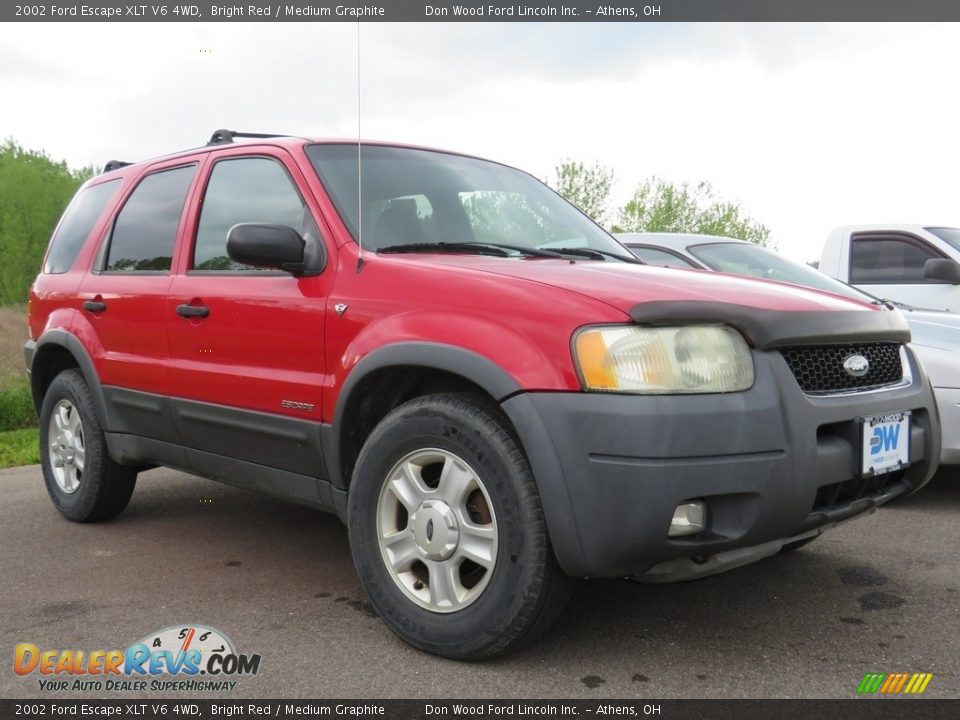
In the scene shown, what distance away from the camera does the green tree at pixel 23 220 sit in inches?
1957

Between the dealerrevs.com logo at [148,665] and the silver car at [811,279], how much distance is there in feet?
8.56

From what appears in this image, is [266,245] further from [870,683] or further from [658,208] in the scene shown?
[658,208]

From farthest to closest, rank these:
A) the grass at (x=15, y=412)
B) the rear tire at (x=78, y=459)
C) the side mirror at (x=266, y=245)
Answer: the grass at (x=15, y=412) → the rear tire at (x=78, y=459) → the side mirror at (x=266, y=245)

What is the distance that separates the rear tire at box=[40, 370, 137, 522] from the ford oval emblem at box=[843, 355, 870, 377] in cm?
344

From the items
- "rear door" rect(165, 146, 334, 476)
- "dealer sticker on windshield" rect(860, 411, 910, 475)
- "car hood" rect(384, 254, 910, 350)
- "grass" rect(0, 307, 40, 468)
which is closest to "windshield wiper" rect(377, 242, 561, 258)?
"car hood" rect(384, 254, 910, 350)

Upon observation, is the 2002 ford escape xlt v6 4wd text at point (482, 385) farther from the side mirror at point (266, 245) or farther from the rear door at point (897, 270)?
the rear door at point (897, 270)

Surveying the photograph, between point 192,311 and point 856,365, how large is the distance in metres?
2.55

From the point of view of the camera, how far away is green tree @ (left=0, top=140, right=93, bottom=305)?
163 feet

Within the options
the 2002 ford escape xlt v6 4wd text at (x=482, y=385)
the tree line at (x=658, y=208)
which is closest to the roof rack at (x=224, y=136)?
the 2002 ford escape xlt v6 4wd text at (x=482, y=385)

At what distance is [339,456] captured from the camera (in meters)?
3.17

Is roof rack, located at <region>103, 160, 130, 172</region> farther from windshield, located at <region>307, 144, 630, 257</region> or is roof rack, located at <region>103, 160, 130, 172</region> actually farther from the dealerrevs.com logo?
the dealerrevs.com logo

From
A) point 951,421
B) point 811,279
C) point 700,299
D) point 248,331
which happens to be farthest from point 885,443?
point 811,279

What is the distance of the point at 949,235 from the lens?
6992mm
